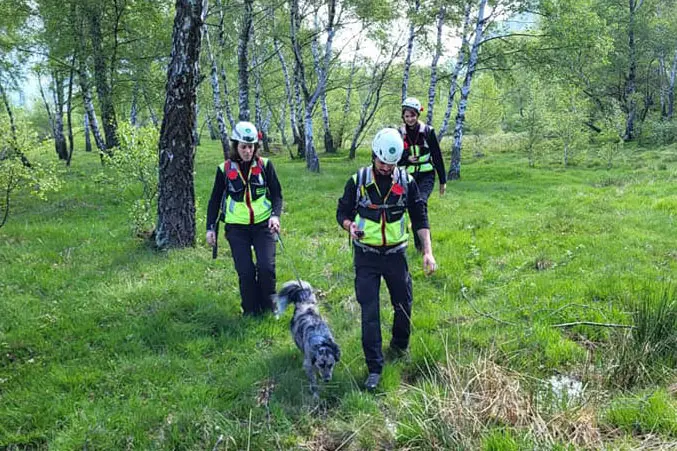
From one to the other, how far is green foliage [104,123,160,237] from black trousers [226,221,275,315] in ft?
14.9

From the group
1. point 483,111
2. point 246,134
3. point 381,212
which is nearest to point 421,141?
point 246,134

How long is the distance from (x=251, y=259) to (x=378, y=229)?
2.12 metres

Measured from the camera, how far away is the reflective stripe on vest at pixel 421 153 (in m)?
7.49

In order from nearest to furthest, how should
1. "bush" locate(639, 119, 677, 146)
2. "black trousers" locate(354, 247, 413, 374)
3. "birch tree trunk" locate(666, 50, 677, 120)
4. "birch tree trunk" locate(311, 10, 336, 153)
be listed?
1. "black trousers" locate(354, 247, 413, 374)
2. "birch tree trunk" locate(311, 10, 336, 153)
3. "bush" locate(639, 119, 677, 146)
4. "birch tree trunk" locate(666, 50, 677, 120)

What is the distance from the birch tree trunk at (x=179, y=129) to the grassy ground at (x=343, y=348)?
0.63m

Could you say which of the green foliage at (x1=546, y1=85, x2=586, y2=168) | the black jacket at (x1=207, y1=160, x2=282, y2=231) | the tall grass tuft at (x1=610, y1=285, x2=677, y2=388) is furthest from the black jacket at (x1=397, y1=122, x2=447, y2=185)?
the green foliage at (x1=546, y1=85, x2=586, y2=168)

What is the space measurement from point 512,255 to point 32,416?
7546mm

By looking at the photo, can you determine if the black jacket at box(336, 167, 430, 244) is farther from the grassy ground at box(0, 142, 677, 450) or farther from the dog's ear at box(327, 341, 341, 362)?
the grassy ground at box(0, 142, 677, 450)

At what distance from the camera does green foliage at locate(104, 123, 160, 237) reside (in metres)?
9.32

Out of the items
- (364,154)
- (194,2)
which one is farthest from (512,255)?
(364,154)

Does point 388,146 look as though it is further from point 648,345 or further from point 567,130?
point 567,130

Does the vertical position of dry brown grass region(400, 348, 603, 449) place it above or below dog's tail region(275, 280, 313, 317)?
below

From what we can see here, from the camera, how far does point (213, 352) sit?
213 inches

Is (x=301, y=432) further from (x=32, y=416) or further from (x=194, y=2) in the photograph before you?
(x=194, y=2)
